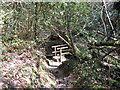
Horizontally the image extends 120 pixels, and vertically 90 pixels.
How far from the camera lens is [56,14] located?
519 centimetres

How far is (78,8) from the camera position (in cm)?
492

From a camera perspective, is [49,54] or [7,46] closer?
[7,46]

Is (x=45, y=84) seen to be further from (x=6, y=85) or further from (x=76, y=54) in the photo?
(x=76, y=54)

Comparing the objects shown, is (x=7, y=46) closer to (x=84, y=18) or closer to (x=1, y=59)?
(x=1, y=59)

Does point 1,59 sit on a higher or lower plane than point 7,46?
lower

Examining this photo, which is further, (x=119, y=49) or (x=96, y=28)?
(x=96, y=28)

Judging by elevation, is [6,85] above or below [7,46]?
below

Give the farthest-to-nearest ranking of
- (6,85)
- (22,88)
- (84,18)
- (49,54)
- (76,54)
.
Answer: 1. (49,54)
2. (76,54)
3. (84,18)
4. (22,88)
5. (6,85)

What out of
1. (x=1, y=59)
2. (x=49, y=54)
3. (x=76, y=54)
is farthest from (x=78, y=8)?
(x=49, y=54)

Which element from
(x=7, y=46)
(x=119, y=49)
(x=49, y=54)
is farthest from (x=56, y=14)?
(x=49, y=54)

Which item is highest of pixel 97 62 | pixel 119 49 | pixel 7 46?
pixel 7 46

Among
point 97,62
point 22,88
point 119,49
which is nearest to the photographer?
point 22,88

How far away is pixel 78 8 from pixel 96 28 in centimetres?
128

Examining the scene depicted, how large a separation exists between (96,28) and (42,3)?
2.64 metres
